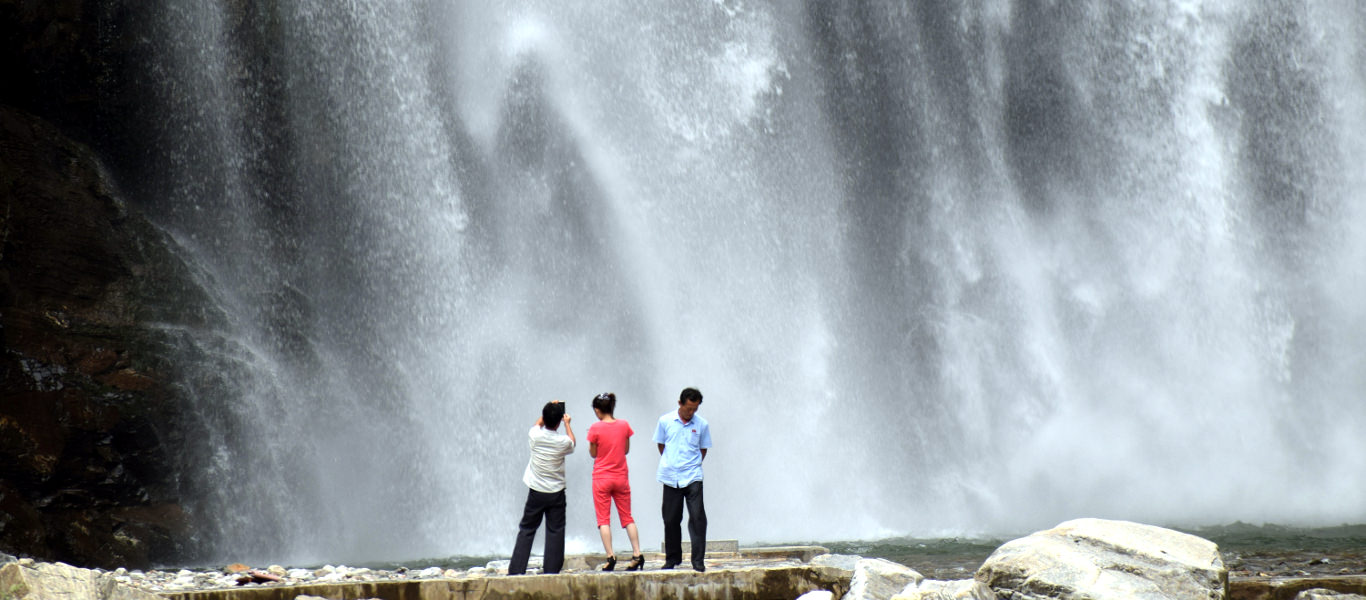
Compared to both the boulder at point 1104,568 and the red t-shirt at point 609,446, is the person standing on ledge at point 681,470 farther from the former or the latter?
the boulder at point 1104,568

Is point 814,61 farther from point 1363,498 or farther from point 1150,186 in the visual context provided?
point 1363,498

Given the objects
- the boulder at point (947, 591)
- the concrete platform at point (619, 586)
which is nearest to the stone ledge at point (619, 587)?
the concrete platform at point (619, 586)

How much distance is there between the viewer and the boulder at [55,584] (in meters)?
5.24

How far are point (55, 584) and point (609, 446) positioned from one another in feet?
11.9

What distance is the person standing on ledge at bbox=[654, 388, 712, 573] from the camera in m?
7.91

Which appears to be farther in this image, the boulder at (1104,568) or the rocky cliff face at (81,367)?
the rocky cliff face at (81,367)

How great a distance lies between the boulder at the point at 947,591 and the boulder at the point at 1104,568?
302 mm

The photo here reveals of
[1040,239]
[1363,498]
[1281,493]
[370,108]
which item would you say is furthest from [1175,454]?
[370,108]

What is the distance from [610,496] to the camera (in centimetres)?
832

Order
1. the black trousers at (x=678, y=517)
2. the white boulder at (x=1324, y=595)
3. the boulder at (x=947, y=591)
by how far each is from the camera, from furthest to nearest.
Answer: the black trousers at (x=678, y=517) → the white boulder at (x=1324, y=595) → the boulder at (x=947, y=591)

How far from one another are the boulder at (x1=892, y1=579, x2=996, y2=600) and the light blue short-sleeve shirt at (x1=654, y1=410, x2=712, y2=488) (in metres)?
2.04

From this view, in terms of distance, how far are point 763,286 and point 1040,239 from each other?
5.21 metres

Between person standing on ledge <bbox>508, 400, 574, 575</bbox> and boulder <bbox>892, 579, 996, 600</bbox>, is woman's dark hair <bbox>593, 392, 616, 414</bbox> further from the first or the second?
boulder <bbox>892, 579, 996, 600</bbox>

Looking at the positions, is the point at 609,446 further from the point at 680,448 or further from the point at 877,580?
the point at 877,580
